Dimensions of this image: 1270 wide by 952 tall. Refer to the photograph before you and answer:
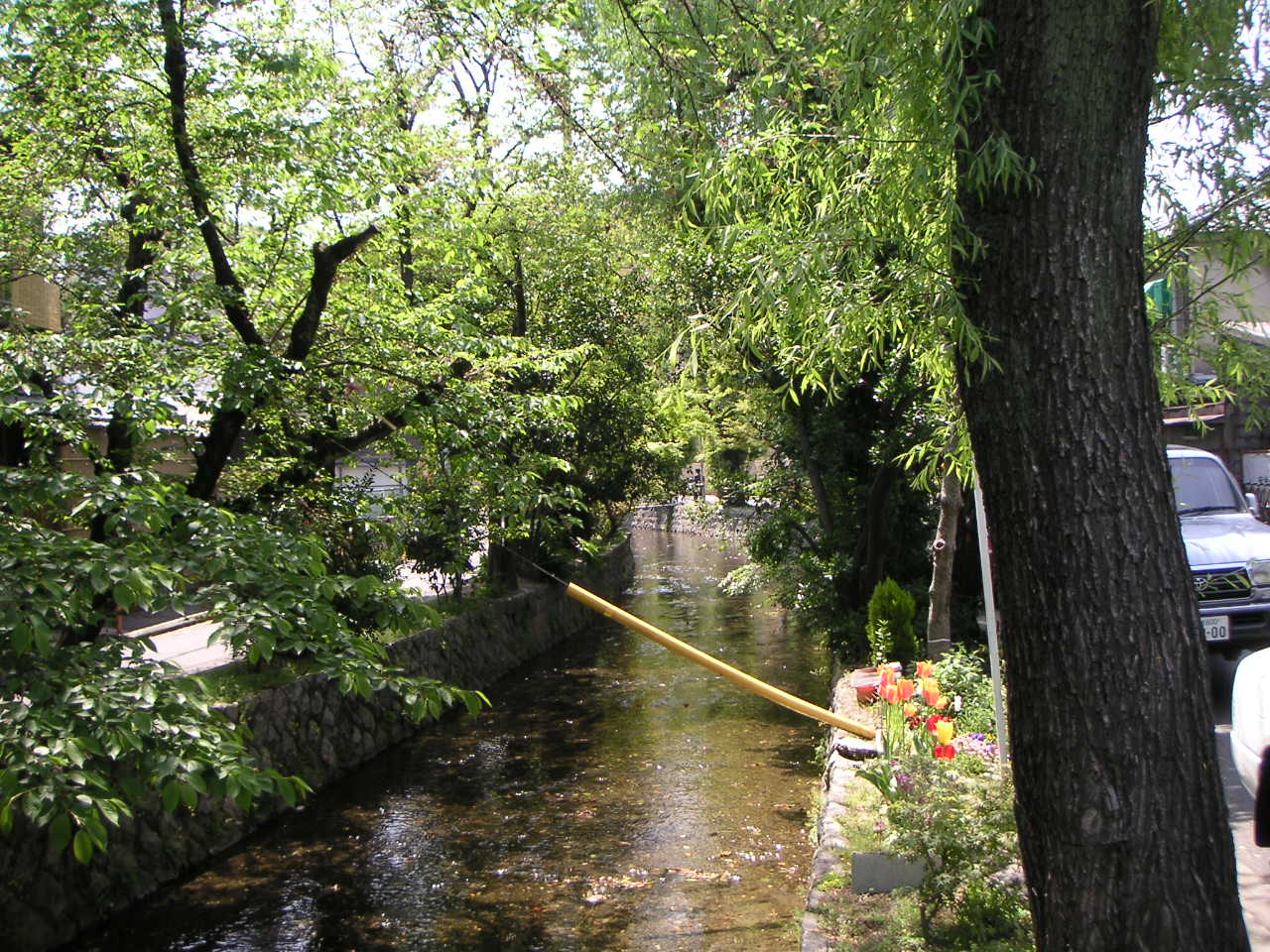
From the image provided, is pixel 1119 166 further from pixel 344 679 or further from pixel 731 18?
pixel 344 679

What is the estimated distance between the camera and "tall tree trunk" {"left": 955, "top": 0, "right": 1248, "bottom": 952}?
3318 mm

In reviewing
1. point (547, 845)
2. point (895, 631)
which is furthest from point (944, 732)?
point (895, 631)

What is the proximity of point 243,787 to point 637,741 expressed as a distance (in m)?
9.30

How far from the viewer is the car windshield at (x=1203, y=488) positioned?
11633 mm

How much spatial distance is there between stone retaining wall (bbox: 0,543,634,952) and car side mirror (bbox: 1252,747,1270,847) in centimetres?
487

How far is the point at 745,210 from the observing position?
5.82 meters

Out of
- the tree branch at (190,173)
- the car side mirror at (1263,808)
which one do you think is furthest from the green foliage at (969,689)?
the tree branch at (190,173)

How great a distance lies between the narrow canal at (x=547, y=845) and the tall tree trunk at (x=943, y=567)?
2026 millimetres

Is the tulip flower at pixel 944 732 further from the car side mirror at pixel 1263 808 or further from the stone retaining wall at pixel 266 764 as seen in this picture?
the stone retaining wall at pixel 266 764

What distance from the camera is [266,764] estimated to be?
36.0 feet

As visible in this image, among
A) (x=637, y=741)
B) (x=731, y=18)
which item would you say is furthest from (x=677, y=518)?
(x=731, y=18)

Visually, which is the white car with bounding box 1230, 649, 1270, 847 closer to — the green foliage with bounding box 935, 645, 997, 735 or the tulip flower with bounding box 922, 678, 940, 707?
the tulip flower with bounding box 922, 678, 940, 707

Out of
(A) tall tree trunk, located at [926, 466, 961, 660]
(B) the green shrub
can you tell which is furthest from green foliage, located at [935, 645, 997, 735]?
(B) the green shrub

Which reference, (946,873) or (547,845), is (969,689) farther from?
→ (547,845)
